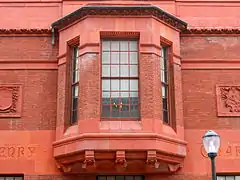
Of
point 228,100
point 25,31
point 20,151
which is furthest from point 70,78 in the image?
point 228,100

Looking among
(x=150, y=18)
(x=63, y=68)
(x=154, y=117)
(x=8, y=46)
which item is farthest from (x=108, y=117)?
(x=8, y=46)

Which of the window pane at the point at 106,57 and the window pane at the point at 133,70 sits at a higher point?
the window pane at the point at 106,57

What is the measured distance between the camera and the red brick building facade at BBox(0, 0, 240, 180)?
14734 mm

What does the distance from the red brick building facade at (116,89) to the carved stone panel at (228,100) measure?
1.3 inches

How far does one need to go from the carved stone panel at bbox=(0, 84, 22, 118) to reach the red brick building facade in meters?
0.03

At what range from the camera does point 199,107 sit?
53.3 ft

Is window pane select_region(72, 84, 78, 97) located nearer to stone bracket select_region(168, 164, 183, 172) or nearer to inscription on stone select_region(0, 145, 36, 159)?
inscription on stone select_region(0, 145, 36, 159)

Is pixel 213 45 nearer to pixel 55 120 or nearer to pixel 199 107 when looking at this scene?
pixel 199 107

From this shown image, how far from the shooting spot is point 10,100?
52.9ft

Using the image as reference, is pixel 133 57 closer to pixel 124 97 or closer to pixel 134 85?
pixel 134 85

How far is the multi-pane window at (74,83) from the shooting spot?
51.5 feet

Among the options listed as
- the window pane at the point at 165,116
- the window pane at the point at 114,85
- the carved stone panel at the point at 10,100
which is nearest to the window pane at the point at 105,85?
the window pane at the point at 114,85

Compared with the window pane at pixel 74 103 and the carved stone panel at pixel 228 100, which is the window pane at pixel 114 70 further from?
the carved stone panel at pixel 228 100

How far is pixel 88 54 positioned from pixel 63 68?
120 cm
